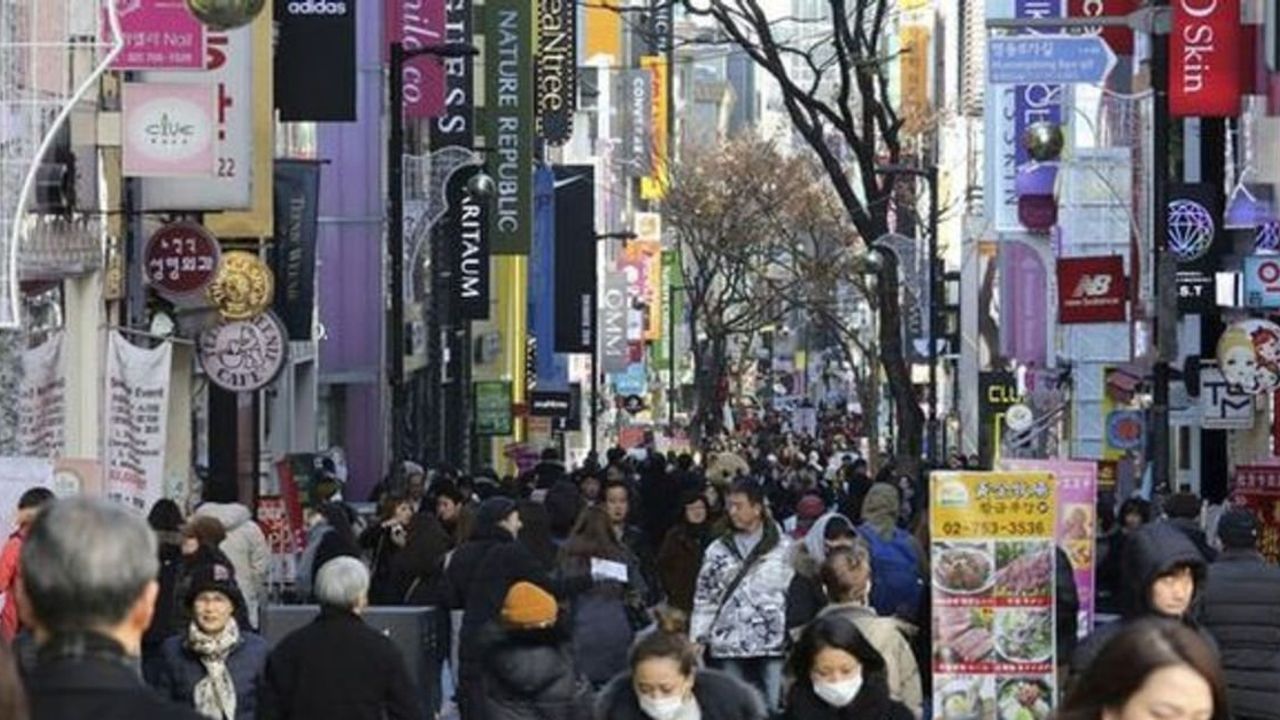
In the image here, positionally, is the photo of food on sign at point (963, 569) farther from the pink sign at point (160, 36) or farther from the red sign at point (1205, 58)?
the red sign at point (1205, 58)

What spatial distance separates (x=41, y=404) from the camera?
23.9m

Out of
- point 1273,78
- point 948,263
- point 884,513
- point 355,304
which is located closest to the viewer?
point 884,513

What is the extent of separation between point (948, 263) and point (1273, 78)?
79726 millimetres

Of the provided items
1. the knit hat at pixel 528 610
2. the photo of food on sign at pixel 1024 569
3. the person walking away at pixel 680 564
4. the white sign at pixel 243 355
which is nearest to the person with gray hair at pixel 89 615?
the knit hat at pixel 528 610

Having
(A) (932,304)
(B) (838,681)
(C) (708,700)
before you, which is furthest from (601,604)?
(A) (932,304)

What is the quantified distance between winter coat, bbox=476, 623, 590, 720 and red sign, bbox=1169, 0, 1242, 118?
20.4 m


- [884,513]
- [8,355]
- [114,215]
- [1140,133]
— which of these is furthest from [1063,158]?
[884,513]

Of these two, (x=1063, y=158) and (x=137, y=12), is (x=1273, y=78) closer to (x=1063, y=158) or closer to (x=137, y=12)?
(x=137, y=12)

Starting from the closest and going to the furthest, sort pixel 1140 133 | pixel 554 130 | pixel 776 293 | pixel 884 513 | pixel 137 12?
pixel 884 513
pixel 137 12
pixel 1140 133
pixel 554 130
pixel 776 293

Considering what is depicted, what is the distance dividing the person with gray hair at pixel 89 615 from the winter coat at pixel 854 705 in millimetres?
5388

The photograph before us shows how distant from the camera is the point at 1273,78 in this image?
125 feet

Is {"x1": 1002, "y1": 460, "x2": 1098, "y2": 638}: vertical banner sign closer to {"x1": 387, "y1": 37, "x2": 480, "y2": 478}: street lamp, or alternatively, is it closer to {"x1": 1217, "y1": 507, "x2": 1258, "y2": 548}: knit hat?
{"x1": 1217, "y1": 507, "x2": 1258, "y2": 548}: knit hat

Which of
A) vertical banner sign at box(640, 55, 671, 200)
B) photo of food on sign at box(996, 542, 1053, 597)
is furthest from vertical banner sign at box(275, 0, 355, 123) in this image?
vertical banner sign at box(640, 55, 671, 200)

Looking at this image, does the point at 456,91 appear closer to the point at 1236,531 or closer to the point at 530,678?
the point at 530,678
